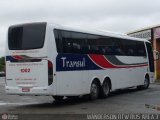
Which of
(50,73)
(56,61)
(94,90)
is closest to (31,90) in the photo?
(50,73)

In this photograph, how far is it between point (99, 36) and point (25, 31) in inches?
176

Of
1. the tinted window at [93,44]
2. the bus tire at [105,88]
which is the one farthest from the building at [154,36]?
the bus tire at [105,88]

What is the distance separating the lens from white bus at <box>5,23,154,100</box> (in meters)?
17.3

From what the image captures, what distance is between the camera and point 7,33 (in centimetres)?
1855

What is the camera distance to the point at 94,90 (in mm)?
20266

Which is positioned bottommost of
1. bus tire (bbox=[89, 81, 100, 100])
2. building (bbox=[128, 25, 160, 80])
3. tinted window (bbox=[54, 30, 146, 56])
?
bus tire (bbox=[89, 81, 100, 100])

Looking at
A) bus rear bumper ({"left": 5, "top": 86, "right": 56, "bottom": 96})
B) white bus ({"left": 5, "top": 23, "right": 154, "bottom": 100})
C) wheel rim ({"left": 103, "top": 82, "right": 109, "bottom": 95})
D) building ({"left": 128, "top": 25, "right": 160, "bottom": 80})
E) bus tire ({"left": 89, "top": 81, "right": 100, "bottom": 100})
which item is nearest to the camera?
bus rear bumper ({"left": 5, "top": 86, "right": 56, "bottom": 96})

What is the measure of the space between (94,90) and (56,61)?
349 centimetres

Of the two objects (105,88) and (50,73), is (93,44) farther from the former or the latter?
(50,73)

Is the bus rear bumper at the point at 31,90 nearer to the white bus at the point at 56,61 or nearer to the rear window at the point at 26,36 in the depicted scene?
the white bus at the point at 56,61

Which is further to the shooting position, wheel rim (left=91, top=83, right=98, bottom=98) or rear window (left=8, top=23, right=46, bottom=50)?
wheel rim (left=91, top=83, right=98, bottom=98)

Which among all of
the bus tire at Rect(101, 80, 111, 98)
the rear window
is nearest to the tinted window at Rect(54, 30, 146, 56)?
the rear window

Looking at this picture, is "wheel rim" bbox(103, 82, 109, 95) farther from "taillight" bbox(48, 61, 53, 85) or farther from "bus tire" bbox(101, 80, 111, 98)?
"taillight" bbox(48, 61, 53, 85)

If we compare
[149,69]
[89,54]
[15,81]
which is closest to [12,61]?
[15,81]
